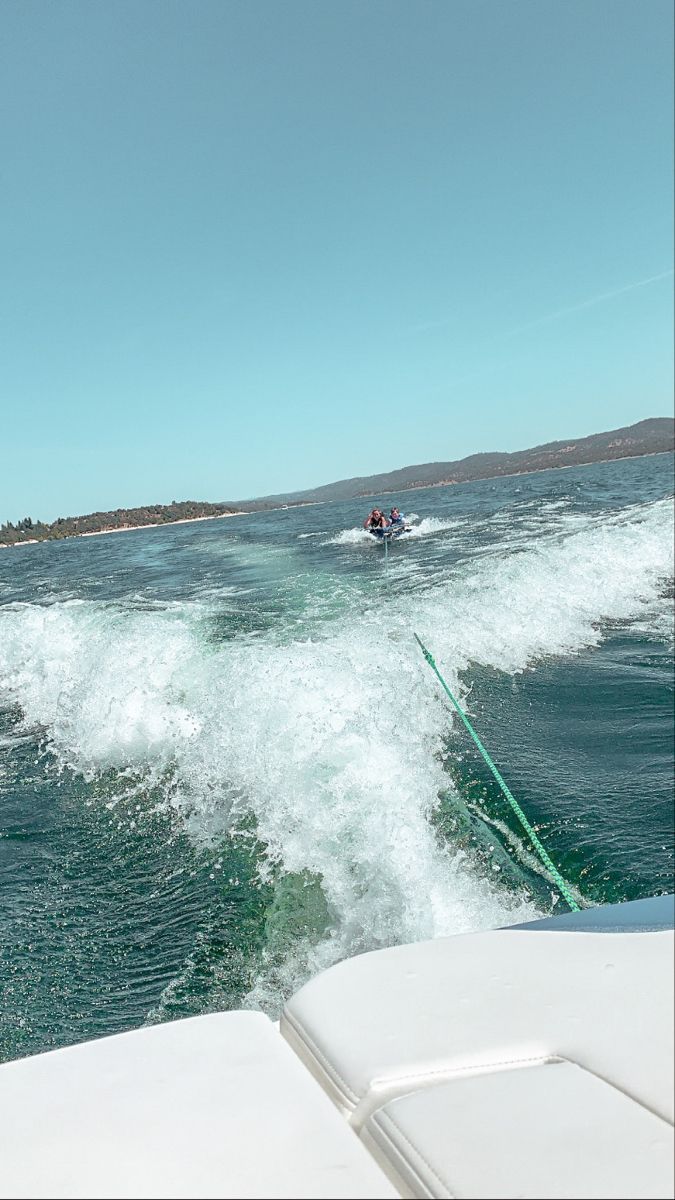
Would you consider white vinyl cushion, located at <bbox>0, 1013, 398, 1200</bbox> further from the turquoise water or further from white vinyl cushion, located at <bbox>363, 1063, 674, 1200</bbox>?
the turquoise water

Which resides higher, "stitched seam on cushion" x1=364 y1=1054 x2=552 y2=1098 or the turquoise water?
"stitched seam on cushion" x1=364 y1=1054 x2=552 y2=1098

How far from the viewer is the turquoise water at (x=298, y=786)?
3.88 meters

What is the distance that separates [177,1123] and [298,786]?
4.35 metres

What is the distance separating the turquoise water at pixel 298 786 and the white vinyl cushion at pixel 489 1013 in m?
2.13

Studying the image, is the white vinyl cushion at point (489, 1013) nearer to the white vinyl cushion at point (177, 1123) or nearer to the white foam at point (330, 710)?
the white vinyl cushion at point (177, 1123)

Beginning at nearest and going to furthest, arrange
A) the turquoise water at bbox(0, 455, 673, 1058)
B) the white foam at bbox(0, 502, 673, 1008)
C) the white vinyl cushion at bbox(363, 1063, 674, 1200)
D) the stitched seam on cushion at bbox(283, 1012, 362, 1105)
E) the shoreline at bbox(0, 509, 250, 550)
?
1. the white vinyl cushion at bbox(363, 1063, 674, 1200)
2. the stitched seam on cushion at bbox(283, 1012, 362, 1105)
3. the turquoise water at bbox(0, 455, 673, 1058)
4. the white foam at bbox(0, 502, 673, 1008)
5. the shoreline at bbox(0, 509, 250, 550)

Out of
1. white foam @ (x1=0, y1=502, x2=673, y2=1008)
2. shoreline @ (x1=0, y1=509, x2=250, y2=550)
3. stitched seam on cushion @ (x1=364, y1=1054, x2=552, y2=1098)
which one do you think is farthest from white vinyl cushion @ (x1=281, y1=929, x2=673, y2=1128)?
shoreline @ (x1=0, y1=509, x2=250, y2=550)

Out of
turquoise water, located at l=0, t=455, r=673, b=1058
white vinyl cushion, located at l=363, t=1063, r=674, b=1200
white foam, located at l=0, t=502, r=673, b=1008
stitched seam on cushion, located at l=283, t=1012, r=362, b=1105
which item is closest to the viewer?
white vinyl cushion, located at l=363, t=1063, r=674, b=1200

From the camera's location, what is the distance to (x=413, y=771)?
5770 mm

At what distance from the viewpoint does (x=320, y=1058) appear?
4.44 ft

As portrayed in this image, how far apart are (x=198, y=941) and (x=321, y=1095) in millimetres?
2996

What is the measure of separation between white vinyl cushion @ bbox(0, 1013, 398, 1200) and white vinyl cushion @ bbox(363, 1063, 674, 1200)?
75mm

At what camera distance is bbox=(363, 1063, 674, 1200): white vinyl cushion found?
0.98 m

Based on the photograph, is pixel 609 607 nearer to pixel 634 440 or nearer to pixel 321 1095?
pixel 321 1095
